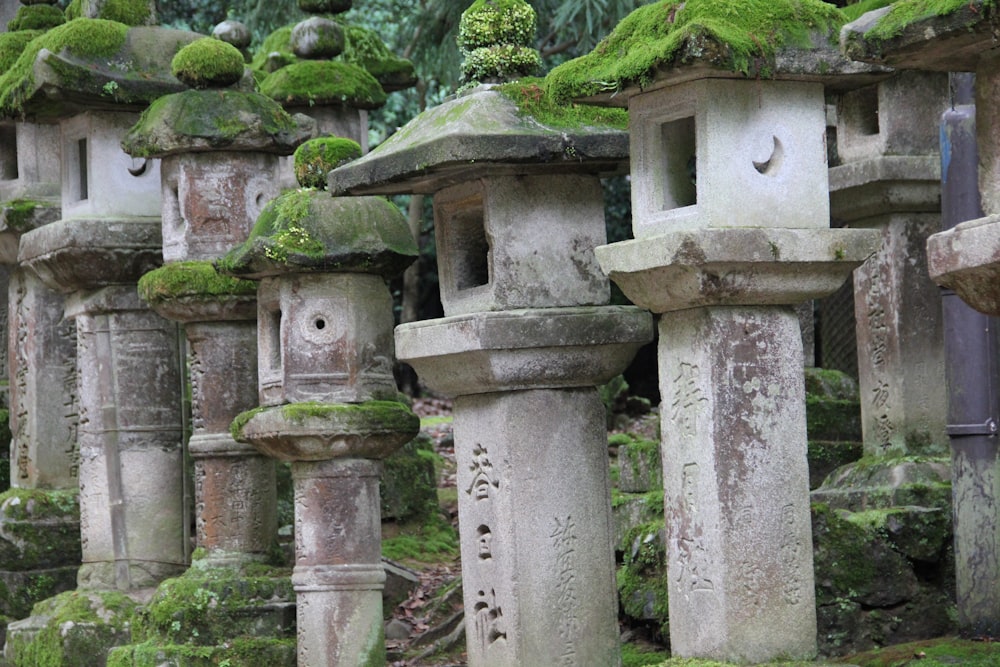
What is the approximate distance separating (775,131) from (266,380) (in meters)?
3.70

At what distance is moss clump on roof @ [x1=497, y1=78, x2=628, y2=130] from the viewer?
28.7ft

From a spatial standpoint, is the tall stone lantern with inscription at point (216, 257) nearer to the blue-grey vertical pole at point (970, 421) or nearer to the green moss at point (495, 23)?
the green moss at point (495, 23)

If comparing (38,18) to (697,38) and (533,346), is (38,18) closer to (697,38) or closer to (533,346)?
(533,346)

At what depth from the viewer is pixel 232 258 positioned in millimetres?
10148

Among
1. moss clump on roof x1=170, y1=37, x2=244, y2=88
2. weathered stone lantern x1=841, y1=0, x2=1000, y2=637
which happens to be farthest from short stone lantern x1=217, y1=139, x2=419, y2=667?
weathered stone lantern x1=841, y1=0, x2=1000, y2=637

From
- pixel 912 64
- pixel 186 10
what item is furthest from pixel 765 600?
pixel 186 10

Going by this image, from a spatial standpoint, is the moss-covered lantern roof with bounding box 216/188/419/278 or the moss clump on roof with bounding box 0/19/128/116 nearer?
the moss-covered lantern roof with bounding box 216/188/419/278

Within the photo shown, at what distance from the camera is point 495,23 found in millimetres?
9102

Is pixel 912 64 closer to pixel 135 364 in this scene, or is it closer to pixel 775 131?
pixel 775 131

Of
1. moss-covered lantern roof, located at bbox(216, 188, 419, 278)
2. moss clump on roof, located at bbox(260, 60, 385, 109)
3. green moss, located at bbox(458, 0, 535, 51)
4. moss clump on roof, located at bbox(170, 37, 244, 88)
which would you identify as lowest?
moss-covered lantern roof, located at bbox(216, 188, 419, 278)

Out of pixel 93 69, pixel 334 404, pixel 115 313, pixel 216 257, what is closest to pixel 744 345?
pixel 334 404

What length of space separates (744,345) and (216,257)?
4292 mm

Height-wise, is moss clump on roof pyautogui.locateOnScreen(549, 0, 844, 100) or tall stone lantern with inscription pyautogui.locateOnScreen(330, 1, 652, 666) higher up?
moss clump on roof pyautogui.locateOnScreen(549, 0, 844, 100)

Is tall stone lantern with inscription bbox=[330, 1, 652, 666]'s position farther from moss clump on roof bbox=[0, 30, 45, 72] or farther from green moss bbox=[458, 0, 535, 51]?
moss clump on roof bbox=[0, 30, 45, 72]
